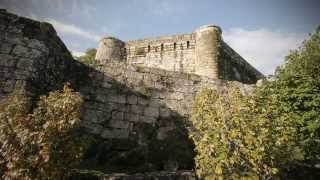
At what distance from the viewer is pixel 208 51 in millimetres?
16531

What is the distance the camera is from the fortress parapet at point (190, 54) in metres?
16.5

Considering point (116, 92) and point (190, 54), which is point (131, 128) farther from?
point (190, 54)

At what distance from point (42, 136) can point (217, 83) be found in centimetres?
758

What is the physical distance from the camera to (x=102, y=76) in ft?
31.4

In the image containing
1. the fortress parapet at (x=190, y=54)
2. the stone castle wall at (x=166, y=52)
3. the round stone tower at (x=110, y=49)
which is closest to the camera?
the fortress parapet at (x=190, y=54)

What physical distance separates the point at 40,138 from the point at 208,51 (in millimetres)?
13099

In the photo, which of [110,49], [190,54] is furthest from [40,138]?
[110,49]

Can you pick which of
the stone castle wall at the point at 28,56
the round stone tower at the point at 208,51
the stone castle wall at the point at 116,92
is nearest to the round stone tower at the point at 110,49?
the round stone tower at the point at 208,51

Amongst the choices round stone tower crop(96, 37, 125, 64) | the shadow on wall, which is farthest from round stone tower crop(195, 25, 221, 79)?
the shadow on wall

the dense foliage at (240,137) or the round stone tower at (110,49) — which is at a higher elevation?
the round stone tower at (110,49)

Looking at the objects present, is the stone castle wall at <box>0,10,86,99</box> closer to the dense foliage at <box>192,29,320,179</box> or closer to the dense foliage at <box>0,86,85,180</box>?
the dense foliage at <box>0,86,85,180</box>

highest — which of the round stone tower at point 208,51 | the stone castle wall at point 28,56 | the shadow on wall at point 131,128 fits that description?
the round stone tower at point 208,51

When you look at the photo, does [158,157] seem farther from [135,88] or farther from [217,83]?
[217,83]

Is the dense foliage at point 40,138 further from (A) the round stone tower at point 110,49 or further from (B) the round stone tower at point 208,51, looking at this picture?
(A) the round stone tower at point 110,49
